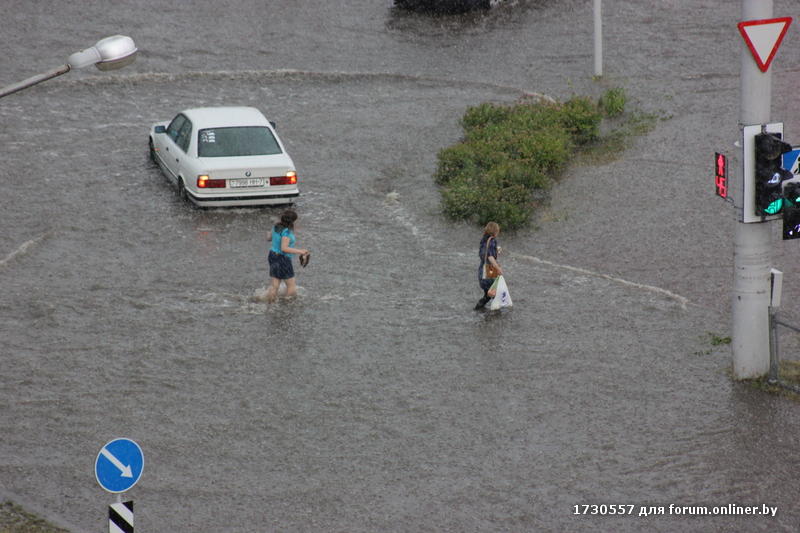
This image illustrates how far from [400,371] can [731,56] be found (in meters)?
19.0

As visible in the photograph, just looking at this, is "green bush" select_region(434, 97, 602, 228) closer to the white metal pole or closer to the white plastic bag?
the white metal pole

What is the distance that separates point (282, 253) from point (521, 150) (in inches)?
307

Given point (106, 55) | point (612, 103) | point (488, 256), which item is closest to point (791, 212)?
point (488, 256)

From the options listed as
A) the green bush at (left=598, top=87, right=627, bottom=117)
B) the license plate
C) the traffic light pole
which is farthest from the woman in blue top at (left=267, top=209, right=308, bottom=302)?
the green bush at (left=598, top=87, right=627, bottom=117)

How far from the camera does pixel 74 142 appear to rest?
901 inches

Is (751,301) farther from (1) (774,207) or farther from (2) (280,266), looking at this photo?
(2) (280,266)

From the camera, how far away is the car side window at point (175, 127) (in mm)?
20688

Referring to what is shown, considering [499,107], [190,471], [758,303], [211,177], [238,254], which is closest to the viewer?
[190,471]

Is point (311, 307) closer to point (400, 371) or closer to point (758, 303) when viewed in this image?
point (400, 371)

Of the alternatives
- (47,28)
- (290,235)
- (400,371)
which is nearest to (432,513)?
(400,371)

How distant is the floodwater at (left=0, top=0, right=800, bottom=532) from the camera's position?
10836mm

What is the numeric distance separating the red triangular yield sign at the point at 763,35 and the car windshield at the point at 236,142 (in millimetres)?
9447

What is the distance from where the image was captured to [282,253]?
15703mm

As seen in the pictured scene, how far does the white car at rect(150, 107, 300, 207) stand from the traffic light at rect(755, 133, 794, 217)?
8.78 metres
